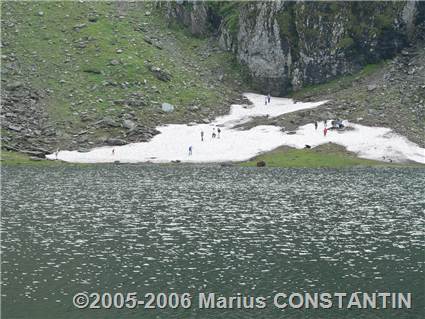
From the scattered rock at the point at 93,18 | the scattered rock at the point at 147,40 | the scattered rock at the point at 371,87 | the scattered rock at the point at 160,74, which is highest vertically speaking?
the scattered rock at the point at 93,18

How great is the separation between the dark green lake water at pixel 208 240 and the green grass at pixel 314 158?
59.5 feet

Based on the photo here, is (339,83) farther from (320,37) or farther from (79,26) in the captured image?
(79,26)

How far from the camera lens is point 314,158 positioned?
381 feet

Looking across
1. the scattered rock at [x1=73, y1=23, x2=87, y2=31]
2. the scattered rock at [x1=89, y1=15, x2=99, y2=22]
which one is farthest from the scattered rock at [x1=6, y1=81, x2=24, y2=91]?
the scattered rock at [x1=89, y1=15, x2=99, y2=22]

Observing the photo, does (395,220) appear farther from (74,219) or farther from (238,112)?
(238,112)

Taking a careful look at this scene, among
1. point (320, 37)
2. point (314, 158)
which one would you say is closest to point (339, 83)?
point (320, 37)

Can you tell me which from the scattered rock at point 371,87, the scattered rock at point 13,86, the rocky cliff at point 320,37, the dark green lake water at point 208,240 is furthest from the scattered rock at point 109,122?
the scattered rock at point 371,87

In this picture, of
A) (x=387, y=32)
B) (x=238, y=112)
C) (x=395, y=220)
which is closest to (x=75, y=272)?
(x=395, y=220)

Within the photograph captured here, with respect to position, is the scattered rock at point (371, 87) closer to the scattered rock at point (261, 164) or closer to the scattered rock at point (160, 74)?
the scattered rock at point (261, 164)

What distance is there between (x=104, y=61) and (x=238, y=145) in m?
51.6

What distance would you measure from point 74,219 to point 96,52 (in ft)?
341

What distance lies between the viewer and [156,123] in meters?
137

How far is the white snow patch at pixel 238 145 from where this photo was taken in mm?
117438

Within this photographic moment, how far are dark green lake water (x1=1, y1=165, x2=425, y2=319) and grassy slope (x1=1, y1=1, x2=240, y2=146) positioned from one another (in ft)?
162
